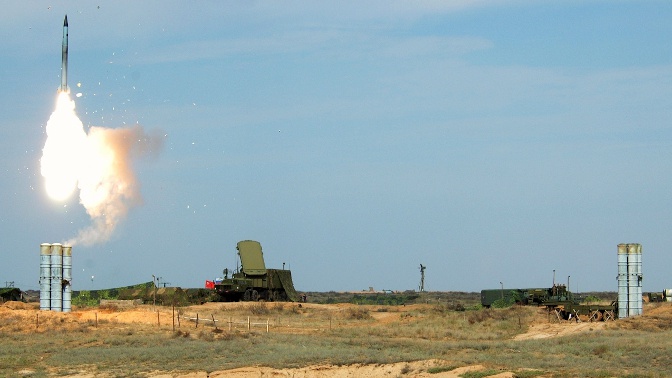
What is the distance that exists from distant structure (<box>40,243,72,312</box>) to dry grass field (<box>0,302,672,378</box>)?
179 centimetres

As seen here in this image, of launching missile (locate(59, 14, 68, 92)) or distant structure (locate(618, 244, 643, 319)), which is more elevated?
launching missile (locate(59, 14, 68, 92))

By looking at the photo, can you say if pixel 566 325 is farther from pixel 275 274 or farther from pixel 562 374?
pixel 275 274

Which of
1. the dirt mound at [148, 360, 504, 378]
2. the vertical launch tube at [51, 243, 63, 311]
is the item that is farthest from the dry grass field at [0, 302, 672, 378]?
the vertical launch tube at [51, 243, 63, 311]

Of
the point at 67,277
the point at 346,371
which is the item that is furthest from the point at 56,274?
the point at 346,371

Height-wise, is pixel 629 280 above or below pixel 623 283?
above

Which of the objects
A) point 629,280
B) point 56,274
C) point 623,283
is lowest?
point 623,283

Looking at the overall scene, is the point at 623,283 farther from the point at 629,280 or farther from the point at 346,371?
the point at 346,371

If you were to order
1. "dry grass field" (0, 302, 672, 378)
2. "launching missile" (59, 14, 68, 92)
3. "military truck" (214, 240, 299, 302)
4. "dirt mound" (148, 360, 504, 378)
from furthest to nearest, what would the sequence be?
"military truck" (214, 240, 299, 302) < "launching missile" (59, 14, 68, 92) < "dry grass field" (0, 302, 672, 378) < "dirt mound" (148, 360, 504, 378)

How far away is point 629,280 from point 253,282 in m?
31.4

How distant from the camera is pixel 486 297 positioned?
69.6 metres

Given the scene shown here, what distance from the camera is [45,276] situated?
56156mm

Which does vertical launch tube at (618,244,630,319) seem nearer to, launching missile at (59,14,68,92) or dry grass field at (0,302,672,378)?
dry grass field at (0,302,672,378)

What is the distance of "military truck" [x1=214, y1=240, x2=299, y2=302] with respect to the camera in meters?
75.4

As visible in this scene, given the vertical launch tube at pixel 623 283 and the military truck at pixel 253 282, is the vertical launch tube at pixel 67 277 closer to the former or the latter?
the military truck at pixel 253 282
